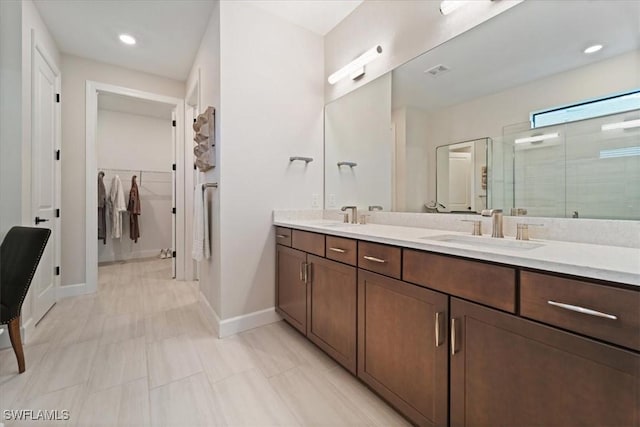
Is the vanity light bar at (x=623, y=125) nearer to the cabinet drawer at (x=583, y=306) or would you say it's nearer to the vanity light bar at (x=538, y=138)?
the vanity light bar at (x=538, y=138)

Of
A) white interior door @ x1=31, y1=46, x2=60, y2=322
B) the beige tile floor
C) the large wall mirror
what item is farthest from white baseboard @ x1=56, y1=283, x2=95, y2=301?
the large wall mirror

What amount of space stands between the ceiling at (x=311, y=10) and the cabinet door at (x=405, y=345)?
2192 mm

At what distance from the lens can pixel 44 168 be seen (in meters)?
2.47

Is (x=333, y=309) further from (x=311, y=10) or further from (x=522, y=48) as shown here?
(x=311, y=10)

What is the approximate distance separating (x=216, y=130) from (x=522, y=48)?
6.71 feet

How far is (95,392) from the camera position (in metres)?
1.48

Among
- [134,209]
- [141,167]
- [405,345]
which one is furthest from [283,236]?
[141,167]

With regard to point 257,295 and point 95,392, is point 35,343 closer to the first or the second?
point 95,392

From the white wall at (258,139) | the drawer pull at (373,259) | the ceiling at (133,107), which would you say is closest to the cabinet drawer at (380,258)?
the drawer pull at (373,259)

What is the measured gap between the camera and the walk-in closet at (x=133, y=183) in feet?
15.3

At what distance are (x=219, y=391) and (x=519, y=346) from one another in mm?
1453

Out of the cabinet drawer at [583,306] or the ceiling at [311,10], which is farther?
the ceiling at [311,10]

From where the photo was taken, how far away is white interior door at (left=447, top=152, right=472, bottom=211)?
62.8 inches

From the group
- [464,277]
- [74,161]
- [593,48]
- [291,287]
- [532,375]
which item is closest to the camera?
[532,375]
